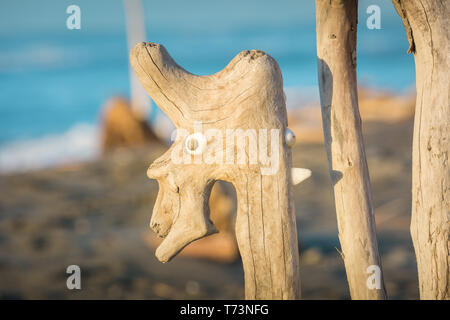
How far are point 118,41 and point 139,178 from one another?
119ft

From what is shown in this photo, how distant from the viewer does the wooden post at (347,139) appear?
2.26m

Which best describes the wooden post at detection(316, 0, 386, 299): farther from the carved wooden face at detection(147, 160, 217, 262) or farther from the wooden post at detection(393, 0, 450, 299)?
the carved wooden face at detection(147, 160, 217, 262)

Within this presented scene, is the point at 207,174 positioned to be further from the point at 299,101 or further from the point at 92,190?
the point at 299,101

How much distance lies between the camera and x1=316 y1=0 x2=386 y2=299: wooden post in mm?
2260

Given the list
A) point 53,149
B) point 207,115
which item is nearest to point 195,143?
point 207,115

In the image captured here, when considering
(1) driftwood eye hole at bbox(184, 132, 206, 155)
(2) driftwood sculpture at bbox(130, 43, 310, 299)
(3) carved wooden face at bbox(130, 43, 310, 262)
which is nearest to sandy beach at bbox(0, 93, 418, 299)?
(2) driftwood sculpture at bbox(130, 43, 310, 299)

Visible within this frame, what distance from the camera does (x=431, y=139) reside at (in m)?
2.20

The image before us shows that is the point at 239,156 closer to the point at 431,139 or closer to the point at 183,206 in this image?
the point at 183,206

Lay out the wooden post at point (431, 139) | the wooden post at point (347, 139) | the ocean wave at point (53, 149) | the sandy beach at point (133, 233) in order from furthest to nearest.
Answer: the ocean wave at point (53, 149)
the sandy beach at point (133, 233)
the wooden post at point (347, 139)
the wooden post at point (431, 139)

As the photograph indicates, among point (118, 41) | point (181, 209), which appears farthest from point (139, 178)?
point (118, 41)

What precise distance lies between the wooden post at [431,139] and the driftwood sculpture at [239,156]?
0.60m

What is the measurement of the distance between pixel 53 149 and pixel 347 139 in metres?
15.2

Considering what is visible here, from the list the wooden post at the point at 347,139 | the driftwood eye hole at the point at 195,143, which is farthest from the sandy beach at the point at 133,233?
the driftwood eye hole at the point at 195,143

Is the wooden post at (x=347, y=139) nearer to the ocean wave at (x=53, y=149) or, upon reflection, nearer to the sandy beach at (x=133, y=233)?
the sandy beach at (x=133, y=233)
